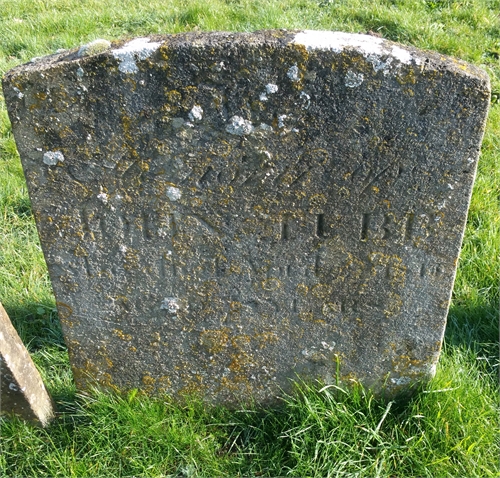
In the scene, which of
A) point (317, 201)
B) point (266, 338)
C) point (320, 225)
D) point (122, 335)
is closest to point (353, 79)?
point (317, 201)

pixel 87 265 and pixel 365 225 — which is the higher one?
pixel 365 225

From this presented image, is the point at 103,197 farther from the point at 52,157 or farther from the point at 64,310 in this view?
the point at 64,310

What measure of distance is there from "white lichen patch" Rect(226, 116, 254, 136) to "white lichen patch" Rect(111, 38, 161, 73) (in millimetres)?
337

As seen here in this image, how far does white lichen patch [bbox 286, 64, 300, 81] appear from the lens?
6.06 ft

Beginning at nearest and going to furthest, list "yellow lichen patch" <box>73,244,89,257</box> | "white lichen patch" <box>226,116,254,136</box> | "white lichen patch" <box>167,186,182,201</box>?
"white lichen patch" <box>226,116,254,136</box>, "white lichen patch" <box>167,186,182,201</box>, "yellow lichen patch" <box>73,244,89,257</box>

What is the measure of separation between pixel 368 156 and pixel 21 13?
586 centimetres

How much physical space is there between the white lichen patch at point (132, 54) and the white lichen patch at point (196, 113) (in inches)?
8.5

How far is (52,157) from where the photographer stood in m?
2.05

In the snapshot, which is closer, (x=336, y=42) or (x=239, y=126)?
(x=336, y=42)

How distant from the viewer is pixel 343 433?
97.5 inches

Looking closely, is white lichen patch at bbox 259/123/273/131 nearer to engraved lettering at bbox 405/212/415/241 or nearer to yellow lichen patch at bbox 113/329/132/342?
engraved lettering at bbox 405/212/415/241

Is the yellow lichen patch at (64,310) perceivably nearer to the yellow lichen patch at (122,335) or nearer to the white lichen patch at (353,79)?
the yellow lichen patch at (122,335)

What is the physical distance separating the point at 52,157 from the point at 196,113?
0.54 meters

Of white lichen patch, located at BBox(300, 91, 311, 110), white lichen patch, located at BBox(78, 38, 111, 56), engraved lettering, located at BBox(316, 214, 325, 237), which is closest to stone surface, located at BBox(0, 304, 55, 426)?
white lichen patch, located at BBox(78, 38, 111, 56)
